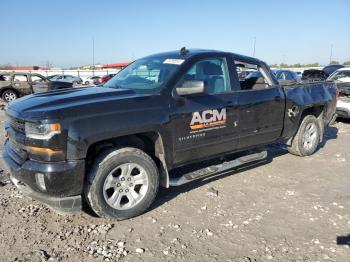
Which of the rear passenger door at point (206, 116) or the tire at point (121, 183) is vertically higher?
the rear passenger door at point (206, 116)

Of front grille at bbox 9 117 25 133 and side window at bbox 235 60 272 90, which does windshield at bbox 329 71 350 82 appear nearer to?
side window at bbox 235 60 272 90

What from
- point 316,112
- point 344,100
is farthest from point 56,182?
point 344,100

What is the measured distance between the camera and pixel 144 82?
473 cm

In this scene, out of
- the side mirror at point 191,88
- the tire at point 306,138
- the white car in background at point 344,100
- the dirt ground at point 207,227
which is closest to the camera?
the dirt ground at point 207,227

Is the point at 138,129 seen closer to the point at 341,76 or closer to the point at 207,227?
the point at 207,227

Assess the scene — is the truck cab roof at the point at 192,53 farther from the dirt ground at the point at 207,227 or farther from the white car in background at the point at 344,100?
the white car in background at the point at 344,100

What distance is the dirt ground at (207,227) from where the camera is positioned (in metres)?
3.43

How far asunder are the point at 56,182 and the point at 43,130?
1.72 ft

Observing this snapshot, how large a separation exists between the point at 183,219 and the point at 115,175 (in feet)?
3.03

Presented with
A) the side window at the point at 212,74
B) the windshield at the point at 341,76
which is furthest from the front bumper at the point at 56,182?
the windshield at the point at 341,76

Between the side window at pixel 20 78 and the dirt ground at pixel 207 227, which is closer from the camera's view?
the dirt ground at pixel 207 227

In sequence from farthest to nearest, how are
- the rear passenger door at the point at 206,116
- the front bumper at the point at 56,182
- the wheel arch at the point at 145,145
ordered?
1. the rear passenger door at the point at 206,116
2. the wheel arch at the point at 145,145
3. the front bumper at the point at 56,182

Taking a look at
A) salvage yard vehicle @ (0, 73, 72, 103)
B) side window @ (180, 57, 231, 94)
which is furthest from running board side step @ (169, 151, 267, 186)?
salvage yard vehicle @ (0, 73, 72, 103)

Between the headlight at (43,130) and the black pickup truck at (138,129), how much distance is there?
1 centimetres
